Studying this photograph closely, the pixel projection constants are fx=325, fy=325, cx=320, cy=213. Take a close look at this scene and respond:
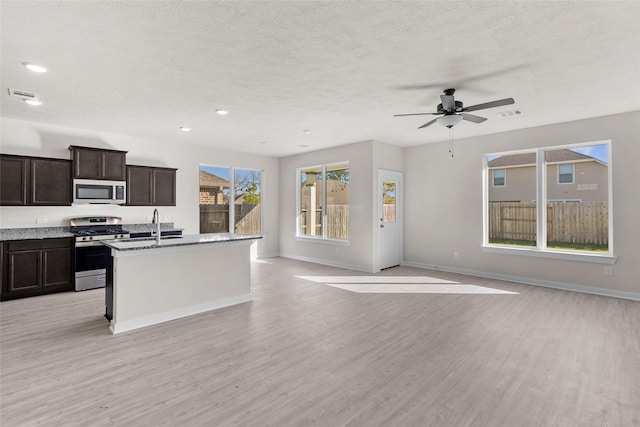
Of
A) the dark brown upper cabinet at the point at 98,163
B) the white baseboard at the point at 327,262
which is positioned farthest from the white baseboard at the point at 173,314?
the dark brown upper cabinet at the point at 98,163

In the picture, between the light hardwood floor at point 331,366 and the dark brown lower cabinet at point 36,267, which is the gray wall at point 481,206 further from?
the dark brown lower cabinet at point 36,267

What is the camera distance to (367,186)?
663cm

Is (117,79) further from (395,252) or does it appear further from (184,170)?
(395,252)

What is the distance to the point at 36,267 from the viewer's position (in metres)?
4.83

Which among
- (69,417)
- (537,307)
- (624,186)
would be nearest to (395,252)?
(537,307)

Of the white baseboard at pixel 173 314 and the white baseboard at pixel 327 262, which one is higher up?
the white baseboard at pixel 327 262

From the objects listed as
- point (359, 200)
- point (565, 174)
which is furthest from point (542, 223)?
point (359, 200)

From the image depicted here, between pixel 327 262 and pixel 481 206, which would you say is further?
pixel 327 262

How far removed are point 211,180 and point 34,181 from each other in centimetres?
311

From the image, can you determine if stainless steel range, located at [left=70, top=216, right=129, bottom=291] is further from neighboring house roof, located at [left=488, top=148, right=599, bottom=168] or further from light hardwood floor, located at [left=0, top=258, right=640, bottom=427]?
neighboring house roof, located at [left=488, top=148, right=599, bottom=168]

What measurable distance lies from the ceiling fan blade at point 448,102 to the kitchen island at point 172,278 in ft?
9.74

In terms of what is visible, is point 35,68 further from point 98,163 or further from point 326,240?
point 326,240

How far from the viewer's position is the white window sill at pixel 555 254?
16.0ft

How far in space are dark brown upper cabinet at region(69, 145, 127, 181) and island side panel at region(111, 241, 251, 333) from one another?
259cm
